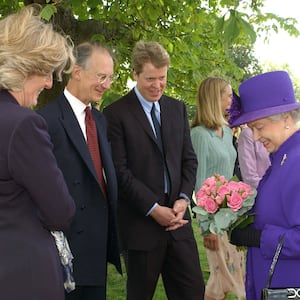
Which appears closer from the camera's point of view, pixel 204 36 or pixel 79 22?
pixel 79 22

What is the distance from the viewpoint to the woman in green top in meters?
4.78

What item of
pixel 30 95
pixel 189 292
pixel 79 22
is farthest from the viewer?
pixel 79 22

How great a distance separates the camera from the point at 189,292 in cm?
425

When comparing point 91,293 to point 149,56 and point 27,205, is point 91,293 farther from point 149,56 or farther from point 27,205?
point 149,56

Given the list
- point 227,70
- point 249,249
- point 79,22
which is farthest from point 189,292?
point 227,70

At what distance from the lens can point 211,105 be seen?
4910 millimetres

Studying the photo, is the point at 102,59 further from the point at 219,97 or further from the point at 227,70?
the point at 227,70

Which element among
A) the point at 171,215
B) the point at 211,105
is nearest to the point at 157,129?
the point at 171,215

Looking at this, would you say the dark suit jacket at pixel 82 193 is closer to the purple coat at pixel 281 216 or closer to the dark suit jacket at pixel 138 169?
the dark suit jacket at pixel 138 169

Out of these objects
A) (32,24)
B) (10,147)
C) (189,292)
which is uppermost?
(32,24)

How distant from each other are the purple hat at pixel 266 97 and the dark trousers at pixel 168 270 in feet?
4.54

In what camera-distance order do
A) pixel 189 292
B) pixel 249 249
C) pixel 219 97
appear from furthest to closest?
pixel 219 97, pixel 189 292, pixel 249 249

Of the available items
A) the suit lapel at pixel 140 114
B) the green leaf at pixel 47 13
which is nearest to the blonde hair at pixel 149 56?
the suit lapel at pixel 140 114

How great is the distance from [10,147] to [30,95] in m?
0.35
